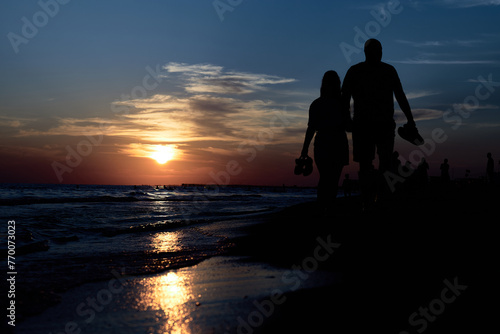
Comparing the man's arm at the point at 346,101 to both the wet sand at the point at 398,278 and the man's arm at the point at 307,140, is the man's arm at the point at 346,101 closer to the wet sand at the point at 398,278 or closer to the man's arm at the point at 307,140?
the man's arm at the point at 307,140

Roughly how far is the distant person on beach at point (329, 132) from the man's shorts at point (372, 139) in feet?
0.58

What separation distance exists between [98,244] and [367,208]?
5056 mm

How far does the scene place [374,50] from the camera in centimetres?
565

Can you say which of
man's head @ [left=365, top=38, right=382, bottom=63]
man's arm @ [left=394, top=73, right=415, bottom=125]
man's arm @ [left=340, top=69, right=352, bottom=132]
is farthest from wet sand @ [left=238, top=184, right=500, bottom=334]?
man's head @ [left=365, top=38, right=382, bottom=63]

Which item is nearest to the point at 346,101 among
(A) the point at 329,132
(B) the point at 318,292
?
(A) the point at 329,132

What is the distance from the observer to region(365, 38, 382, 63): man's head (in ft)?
18.5

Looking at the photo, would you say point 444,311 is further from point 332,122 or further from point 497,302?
point 332,122

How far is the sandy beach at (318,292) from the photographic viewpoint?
7.27 ft

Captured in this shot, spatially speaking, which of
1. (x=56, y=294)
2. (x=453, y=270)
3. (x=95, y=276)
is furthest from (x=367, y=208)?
(x=56, y=294)

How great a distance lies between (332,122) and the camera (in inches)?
224

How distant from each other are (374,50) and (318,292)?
4108 millimetres

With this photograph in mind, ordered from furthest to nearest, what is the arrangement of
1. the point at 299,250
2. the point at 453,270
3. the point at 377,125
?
the point at 377,125 → the point at 299,250 → the point at 453,270

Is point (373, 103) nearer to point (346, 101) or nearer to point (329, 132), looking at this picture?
point (346, 101)

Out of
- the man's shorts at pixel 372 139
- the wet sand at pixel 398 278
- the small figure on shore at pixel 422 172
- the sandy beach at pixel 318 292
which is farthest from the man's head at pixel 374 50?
the small figure on shore at pixel 422 172
